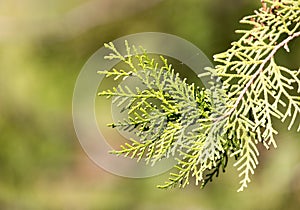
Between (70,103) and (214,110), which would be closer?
(214,110)

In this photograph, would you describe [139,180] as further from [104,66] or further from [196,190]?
[104,66]

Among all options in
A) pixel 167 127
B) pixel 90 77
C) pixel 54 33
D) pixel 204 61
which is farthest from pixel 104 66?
pixel 167 127

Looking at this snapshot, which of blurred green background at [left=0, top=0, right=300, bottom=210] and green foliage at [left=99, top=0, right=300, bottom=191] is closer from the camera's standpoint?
green foliage at [left=99, top=0, right=300, bottom=191]

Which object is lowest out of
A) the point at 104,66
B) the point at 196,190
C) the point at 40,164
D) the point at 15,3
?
the point at 196,190

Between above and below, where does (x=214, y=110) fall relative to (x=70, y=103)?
below

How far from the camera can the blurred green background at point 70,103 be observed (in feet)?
9.88

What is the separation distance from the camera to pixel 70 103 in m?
3.54

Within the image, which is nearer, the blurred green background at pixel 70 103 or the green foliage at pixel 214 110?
the green foliage at pixel 214 110

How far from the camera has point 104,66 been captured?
128 inches

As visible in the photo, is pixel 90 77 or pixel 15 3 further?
pixel 15 3

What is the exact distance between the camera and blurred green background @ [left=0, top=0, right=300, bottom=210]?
3.01m

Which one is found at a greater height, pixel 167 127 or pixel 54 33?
pixel 54 33

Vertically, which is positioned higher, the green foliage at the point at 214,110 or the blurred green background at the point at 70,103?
the blurred green background at the point at 70,103

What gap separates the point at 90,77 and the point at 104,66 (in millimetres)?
167
